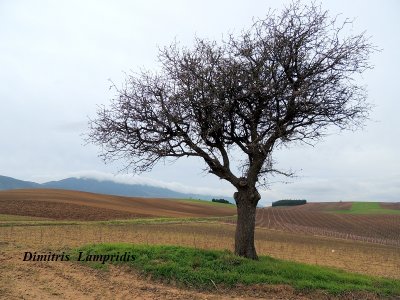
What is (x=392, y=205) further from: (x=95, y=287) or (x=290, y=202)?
(x=95, y=287)

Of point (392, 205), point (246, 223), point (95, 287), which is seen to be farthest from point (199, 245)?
point (392, 205)

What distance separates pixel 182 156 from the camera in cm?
1536

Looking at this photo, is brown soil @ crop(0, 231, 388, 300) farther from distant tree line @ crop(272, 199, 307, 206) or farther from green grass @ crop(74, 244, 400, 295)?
distant tree line @ crop(272, 199, 307, 206)

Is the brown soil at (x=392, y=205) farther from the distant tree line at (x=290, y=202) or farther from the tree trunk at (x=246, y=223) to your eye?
the tree trunk at (x=246, y=223)

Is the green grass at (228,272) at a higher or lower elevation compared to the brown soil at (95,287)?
higher

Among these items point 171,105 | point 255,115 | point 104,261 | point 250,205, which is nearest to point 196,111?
point 171,105

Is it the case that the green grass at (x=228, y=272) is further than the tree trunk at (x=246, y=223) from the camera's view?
No

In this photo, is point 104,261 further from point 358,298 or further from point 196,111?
point 358,298

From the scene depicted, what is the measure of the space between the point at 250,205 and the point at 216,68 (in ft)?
16.6

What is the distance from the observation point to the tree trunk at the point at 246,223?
14250mm

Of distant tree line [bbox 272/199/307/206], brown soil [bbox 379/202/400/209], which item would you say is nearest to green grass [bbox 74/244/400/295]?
brown soil [bbox 379/202/400/209]

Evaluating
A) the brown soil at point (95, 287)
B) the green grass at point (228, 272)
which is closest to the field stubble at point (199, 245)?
the brown soil at point (95, 287)

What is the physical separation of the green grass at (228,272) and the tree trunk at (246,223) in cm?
67

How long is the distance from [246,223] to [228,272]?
2.60 metres
